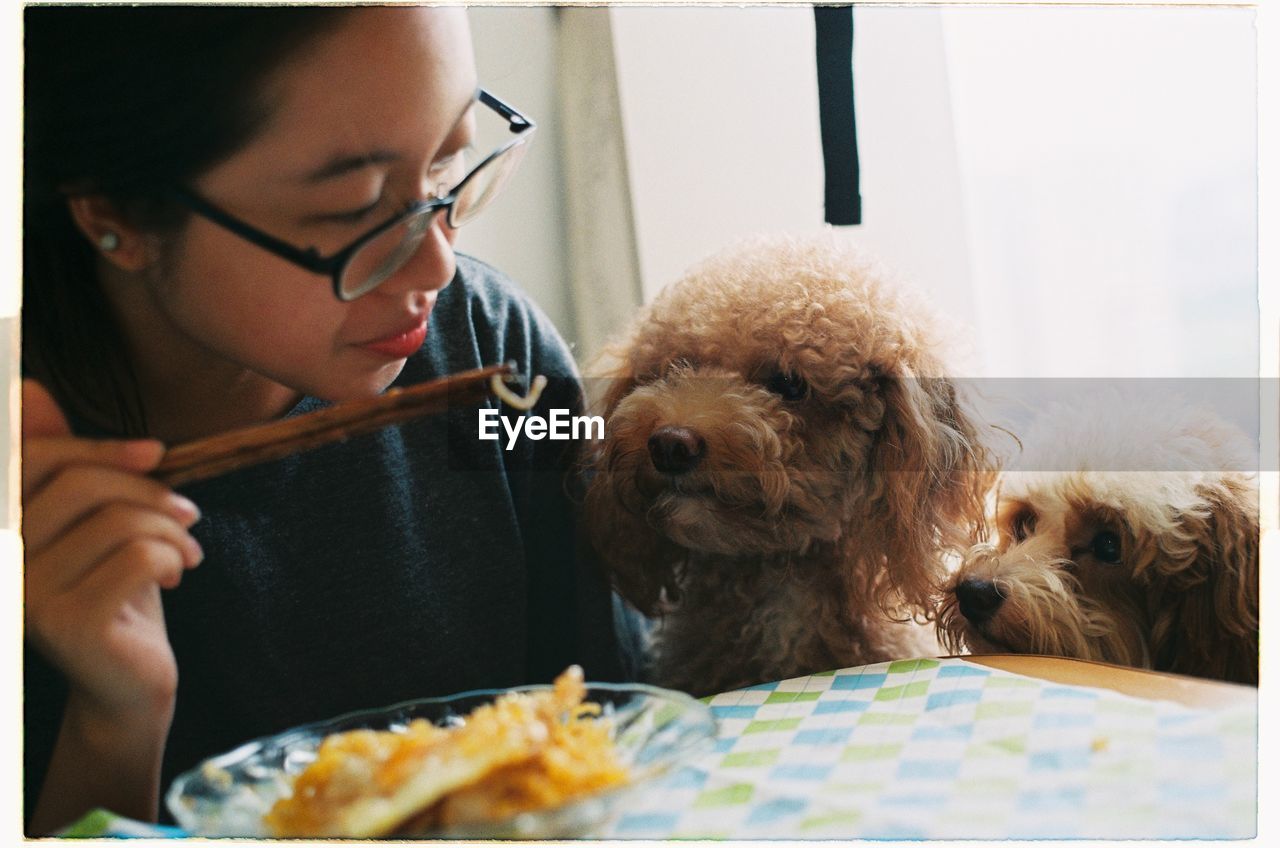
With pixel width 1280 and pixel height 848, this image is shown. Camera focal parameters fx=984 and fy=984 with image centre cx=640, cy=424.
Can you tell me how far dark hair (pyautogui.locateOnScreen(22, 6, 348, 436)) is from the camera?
0.66 m

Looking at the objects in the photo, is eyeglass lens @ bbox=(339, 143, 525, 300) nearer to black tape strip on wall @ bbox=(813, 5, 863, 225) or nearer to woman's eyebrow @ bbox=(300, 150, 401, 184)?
woman's eyebrow @ bbox=(300, 150, 401, 184)

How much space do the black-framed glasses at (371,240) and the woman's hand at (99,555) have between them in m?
0.16

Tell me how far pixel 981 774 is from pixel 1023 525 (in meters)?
0.32

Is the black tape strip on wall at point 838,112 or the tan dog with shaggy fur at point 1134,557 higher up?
the black tape strip on wall at point 838,112

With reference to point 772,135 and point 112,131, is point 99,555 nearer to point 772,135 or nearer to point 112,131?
point 112,131

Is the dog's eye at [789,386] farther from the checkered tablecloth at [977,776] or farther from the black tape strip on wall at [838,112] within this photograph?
the checkered tablecloth at [977,776]

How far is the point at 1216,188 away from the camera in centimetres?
77

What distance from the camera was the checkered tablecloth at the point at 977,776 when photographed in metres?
0.61

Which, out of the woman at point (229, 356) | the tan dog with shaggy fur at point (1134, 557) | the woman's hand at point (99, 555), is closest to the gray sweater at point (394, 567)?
the woman at point (229, 356)

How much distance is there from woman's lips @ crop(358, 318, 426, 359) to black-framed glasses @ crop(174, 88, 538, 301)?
0.18 feet

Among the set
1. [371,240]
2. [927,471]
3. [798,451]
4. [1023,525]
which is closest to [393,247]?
[371,240]

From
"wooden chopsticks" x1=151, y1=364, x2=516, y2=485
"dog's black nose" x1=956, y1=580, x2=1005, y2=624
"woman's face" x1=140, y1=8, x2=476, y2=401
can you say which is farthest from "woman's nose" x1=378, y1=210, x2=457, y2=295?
"dog's black nose" x1=956, y1=580, x2=1005, y2=624

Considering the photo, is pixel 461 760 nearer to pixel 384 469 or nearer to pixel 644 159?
pixel 384 469

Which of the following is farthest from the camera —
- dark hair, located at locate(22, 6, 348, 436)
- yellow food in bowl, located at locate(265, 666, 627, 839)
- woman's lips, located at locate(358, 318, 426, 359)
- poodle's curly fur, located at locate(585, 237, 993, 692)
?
poodle's curly fur, located at locate(585, 237, 993, 692)
